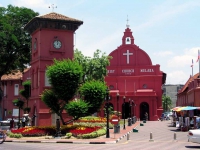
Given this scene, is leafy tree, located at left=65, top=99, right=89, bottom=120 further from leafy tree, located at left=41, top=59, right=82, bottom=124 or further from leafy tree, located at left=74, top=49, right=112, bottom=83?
leafy tree, located at left=74, top=49, right=112, bottom=83

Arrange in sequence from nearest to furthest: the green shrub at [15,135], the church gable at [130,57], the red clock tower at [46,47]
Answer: the green shrub at [15,135] → the red clock tower at [46,47] → the church gable at [130,57]

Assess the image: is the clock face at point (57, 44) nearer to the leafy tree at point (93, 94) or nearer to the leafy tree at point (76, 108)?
the leafy tree at point (93, 94)

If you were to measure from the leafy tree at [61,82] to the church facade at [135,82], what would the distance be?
105 ft

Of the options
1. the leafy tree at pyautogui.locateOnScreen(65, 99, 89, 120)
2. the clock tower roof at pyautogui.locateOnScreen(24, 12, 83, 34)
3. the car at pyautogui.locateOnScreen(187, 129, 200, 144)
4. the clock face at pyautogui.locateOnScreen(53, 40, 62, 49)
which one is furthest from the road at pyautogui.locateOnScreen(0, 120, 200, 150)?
the clock tower roof at pyautogui.locateOnScreen(24, 12, 83, 34)

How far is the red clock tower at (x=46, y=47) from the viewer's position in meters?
34.9

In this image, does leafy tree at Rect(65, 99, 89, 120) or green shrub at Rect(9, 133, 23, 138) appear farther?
leafy tree at Rect(65, 99, 89, 120)

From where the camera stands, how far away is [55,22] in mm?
35875

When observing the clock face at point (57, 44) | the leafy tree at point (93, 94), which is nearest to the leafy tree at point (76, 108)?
the leafy tree at point (93, 94)

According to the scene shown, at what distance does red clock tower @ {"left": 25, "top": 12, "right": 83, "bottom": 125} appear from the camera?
34875 millimetres

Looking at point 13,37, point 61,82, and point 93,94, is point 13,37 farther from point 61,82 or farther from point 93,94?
point 93,94

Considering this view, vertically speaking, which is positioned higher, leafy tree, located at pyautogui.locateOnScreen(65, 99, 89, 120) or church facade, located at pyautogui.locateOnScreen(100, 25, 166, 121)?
church facade, located at pyautogui.locateOnScreen(100, 25, 166, 121)

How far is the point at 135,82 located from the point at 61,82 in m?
35.0

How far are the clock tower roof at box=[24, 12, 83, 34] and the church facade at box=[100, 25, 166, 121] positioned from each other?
2712 cm

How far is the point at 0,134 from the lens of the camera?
23500 millimetres
